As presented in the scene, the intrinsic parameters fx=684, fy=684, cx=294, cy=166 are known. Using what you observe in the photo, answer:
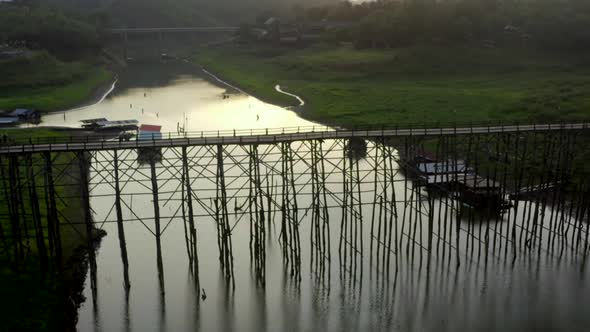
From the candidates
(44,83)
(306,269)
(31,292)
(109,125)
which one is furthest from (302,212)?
(44,83)

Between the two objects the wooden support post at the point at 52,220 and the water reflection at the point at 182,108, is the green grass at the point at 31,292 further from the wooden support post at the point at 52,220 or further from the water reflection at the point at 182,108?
the water reflection at the point at 182,108

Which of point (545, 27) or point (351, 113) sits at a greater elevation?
point (545, 27)

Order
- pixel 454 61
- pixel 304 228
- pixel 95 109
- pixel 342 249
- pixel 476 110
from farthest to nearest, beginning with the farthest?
1. pixel 454 61
2. pixel 95 109
3. pixel 476 110
4. pixel 304 228
5. pixel 342 249

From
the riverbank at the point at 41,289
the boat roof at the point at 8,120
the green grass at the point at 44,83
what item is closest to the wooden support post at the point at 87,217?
the riverbank at the point at 41,289

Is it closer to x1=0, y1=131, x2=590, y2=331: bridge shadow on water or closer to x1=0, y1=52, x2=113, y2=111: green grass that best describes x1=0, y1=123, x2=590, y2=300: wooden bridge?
x1=0, y1=131, x2=590, y2=331: bridge shadow on water

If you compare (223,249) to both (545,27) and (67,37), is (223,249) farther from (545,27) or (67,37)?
(67,37)

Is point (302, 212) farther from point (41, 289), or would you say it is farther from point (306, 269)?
point (41, 289)

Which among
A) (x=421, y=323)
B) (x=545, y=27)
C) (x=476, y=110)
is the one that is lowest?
(x=421, y=323)

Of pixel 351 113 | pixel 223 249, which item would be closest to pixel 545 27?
pixel 351 113

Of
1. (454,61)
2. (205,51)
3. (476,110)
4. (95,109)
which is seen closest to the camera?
(476,110)
